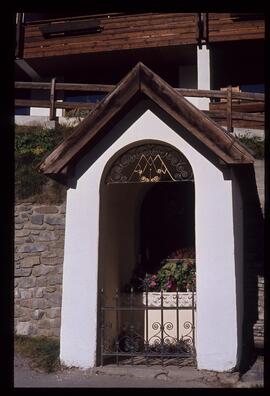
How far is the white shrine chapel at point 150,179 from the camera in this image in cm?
601

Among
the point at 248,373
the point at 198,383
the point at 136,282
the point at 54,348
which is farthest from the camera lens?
the point at 136,282

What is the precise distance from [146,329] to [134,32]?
10.8 m

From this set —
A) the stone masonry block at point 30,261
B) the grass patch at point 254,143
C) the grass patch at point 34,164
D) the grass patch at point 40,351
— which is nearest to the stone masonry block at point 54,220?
the grass patch at point 34,164

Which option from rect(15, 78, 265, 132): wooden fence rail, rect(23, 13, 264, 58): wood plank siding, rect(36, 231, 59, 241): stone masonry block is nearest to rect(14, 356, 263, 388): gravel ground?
rect(36, 231, 59, 241): stone masonry block

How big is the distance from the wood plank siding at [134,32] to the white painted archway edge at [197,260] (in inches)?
351

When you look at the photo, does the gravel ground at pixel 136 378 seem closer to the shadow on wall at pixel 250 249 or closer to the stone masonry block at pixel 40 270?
the shadow on wall at pixel 250 249

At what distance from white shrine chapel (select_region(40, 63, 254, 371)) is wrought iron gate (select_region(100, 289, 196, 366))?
0.29 meters

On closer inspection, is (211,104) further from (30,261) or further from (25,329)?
(25,329)

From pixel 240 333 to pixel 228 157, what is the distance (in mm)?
2236

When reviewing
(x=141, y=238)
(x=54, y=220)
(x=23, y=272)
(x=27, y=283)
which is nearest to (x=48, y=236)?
(x=54, y=220)

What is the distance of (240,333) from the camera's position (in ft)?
20.1

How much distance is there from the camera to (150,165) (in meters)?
6.79
